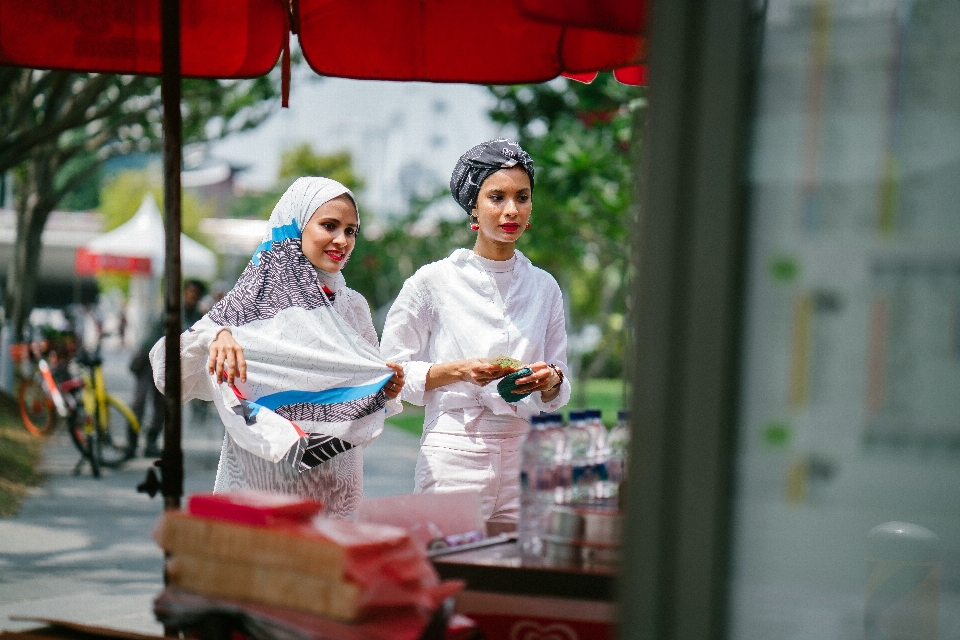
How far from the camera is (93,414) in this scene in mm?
10398

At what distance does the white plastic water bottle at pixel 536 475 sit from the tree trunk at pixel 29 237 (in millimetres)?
13870

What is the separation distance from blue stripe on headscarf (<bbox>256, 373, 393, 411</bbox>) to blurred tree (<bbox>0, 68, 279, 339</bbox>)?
912 centimetres

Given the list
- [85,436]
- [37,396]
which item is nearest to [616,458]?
[85,436]

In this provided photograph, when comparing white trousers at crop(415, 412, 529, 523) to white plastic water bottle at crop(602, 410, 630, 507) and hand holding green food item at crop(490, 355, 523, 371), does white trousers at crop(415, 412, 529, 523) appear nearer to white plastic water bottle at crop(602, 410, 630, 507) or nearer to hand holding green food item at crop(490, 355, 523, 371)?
hand holding green food item at crop(490, 355, 523, 371)

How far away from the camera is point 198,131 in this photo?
54.0ft

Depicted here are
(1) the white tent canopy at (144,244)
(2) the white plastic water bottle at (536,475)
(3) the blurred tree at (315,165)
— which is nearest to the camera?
(2) the white plastic water bottle at (536,475)

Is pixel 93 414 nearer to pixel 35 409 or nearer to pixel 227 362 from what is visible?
pixel 35 409

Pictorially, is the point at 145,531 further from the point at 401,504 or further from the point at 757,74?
the point at 757,74

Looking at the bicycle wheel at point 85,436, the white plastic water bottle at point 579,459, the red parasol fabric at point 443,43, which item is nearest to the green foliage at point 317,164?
the bicycle wheel at point 85,436

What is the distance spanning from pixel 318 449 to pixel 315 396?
15 centimetres

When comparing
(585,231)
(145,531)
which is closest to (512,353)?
(145,531)

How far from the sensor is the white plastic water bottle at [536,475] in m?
2.40

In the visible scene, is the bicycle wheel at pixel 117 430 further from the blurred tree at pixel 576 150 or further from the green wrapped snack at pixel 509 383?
the green wrapped snack at pixel 509 383

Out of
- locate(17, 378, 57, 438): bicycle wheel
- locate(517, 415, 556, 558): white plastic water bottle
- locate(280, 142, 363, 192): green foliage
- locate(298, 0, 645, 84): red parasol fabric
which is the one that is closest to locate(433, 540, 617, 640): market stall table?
locate(517, 415, 556, 558): white plastic water bottle
